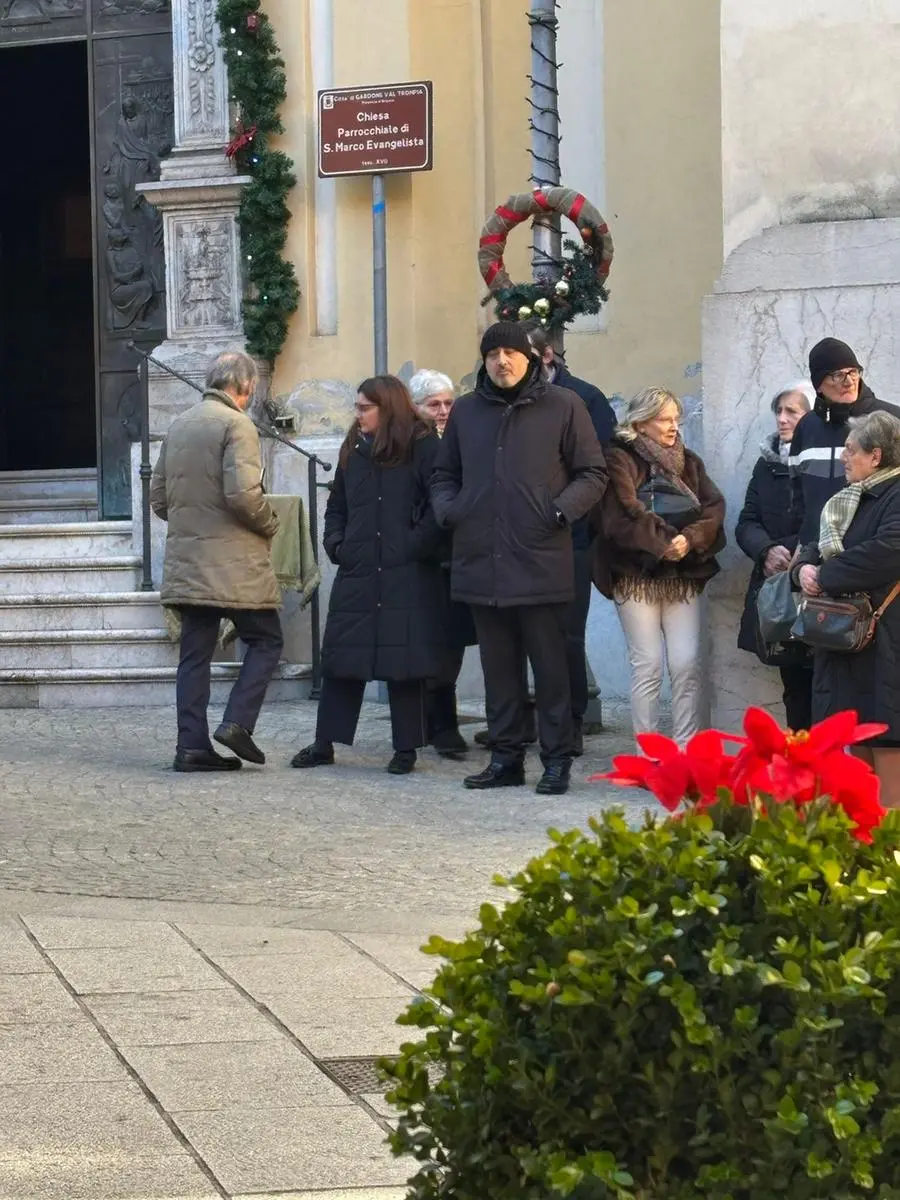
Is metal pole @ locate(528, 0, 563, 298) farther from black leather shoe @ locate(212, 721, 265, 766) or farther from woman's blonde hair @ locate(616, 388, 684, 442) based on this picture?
black leather shoe @ locate(212, 721, 265, 766)

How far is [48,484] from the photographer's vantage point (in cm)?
1519

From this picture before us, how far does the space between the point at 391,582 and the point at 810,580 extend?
96.3 inches

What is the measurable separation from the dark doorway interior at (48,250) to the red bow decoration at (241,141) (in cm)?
655

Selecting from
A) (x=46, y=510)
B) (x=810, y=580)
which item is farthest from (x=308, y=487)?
(x=810, y=580)

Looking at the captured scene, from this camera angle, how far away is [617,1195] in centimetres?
259

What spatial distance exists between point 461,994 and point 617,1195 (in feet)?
1.10

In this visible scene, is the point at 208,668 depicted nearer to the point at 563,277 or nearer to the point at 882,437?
the point at 563,277

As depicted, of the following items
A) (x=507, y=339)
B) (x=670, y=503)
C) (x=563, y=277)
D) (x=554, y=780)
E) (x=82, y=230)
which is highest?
(x=82, y=230)

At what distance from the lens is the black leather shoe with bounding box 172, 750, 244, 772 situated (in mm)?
9531

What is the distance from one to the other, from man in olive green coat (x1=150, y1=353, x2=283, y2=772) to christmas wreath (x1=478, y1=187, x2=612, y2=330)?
4.91ft

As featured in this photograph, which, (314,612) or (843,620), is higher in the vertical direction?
(843,620)

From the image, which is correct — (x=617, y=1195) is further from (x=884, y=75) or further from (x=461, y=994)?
(x=884, y=75)

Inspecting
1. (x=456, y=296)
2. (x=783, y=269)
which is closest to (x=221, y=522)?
(x=783, y=269)

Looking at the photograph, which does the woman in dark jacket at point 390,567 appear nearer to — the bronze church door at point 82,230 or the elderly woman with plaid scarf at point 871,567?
the elderly woman with plaid scarf at point 871,567
